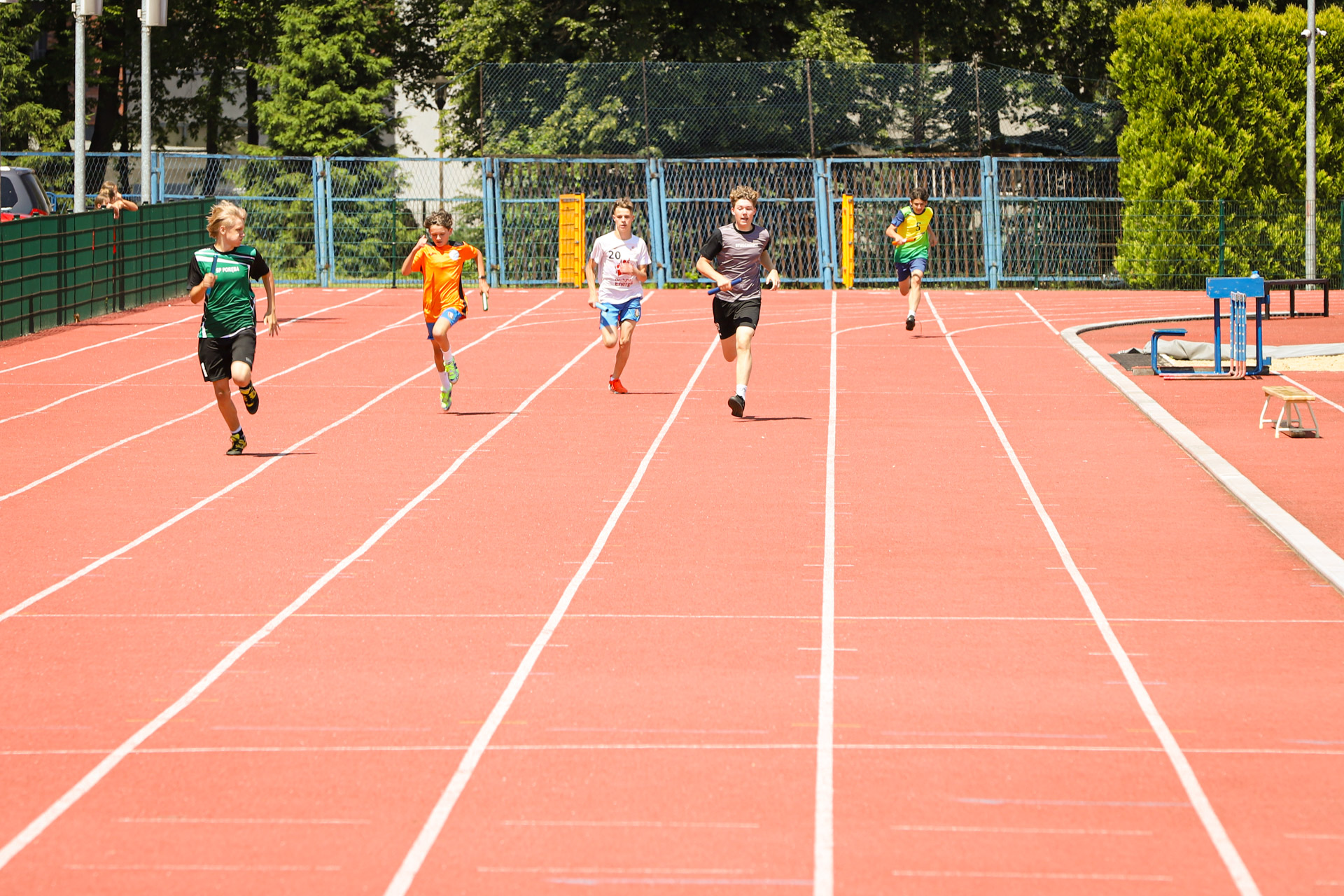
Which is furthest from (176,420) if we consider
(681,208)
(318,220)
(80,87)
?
(681,208)

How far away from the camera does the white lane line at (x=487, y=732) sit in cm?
535

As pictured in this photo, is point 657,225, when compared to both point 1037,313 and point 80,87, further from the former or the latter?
point 80,87

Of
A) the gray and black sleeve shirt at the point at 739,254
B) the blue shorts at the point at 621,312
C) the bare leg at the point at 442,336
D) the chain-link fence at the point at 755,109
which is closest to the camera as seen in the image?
the gray and black sleeve shirt at the point at 739,254

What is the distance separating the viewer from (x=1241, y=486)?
1162 cm

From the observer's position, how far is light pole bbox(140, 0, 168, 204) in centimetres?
2656

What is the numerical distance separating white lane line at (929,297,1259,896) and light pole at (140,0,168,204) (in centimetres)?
1840

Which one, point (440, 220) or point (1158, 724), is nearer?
point (1158, 724)

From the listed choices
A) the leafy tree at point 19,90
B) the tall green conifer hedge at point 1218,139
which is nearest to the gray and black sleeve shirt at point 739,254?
the tall green conifer hedge at point 1218,139

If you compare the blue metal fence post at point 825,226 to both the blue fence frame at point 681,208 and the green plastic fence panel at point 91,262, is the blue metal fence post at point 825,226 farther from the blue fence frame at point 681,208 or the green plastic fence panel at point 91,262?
the green plastic fence panel at point 91,262

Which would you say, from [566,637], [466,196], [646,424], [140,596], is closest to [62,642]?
[140,596]

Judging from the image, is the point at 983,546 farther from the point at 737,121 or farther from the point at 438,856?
the point at 737,121

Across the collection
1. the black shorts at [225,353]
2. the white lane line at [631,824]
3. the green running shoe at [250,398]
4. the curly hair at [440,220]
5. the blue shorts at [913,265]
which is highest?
the curly hair at [440,220]

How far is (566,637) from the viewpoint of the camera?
8.05 meters

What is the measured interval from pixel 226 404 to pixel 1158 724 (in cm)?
822
